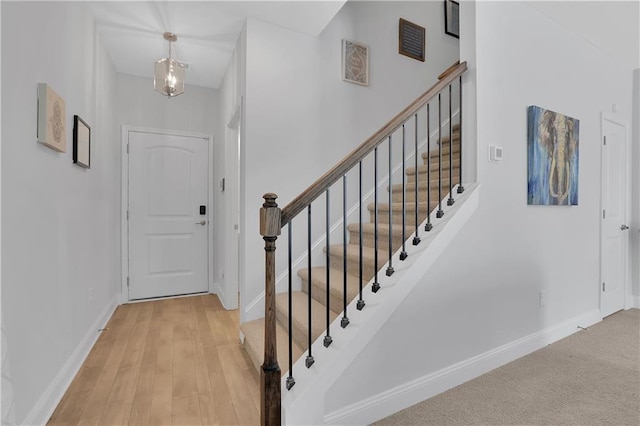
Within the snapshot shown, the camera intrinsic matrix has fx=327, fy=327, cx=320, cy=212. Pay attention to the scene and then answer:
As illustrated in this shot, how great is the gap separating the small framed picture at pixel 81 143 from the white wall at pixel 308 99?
1.13 meters

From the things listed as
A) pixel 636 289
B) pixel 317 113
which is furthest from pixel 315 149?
pixel 636 289

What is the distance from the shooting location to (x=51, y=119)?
A: 179cm

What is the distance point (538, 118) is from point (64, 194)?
334 cm

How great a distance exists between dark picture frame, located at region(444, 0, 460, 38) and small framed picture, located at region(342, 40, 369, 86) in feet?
4.21

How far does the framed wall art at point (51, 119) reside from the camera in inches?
66.4

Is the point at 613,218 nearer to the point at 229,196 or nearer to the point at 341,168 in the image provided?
the point at 341,168

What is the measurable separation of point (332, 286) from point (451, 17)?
3.50 metres

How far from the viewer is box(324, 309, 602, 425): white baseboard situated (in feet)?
5.32

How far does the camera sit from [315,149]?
2.89 meters

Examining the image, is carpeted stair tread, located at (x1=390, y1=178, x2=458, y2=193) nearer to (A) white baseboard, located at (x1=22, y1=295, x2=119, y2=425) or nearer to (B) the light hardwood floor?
(B) the light hardwood floor

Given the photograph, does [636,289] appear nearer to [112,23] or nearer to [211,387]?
[211,387]

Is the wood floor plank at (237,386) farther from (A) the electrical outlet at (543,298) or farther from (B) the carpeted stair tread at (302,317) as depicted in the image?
(A) the electrical outlet at (543,298)

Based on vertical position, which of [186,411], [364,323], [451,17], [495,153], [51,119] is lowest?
[186,411]

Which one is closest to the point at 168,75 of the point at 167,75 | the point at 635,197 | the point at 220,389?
the point at 167,75
